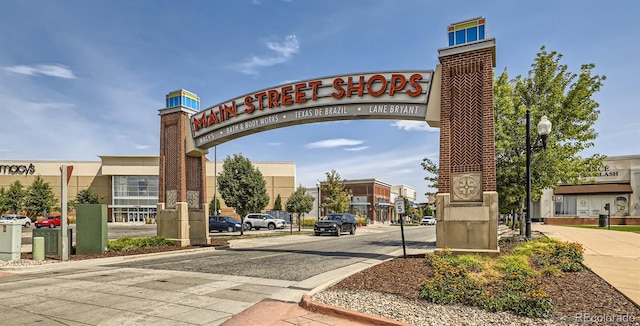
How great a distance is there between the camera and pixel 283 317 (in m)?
6.91

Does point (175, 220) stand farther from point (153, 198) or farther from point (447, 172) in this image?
point (153, 198)

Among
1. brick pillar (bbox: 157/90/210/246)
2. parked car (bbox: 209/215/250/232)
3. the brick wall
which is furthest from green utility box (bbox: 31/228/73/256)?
parked car (bbox: 209/215/250/232)

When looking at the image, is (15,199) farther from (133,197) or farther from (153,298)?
(153,298)

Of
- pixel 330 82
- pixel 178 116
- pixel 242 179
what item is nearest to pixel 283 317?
pixel 330 82

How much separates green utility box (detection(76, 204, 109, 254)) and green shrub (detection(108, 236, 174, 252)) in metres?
1.01

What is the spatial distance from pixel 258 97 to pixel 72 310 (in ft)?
38.1

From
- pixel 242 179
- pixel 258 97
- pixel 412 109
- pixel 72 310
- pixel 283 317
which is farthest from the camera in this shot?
pixel 242 179

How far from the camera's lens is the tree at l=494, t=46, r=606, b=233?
1750cm

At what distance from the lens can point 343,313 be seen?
676cm

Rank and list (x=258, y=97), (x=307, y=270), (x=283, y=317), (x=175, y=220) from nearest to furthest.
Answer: (x=283, y=317) → (x=307, y=270) → (x=258, y=97) → (x=175, y=220)

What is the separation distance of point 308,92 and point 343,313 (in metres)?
10.8

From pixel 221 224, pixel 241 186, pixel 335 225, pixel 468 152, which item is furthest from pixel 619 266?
pixel 221 224

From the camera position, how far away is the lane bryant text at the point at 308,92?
13.9 m

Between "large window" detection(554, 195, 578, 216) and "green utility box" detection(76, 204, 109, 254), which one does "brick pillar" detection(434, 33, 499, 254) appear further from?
"large window" detection(554, 195, 578, 216)
